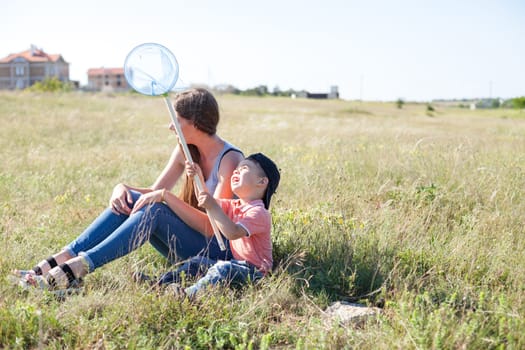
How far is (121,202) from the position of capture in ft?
13.0

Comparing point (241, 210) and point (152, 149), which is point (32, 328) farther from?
point (152, 149)

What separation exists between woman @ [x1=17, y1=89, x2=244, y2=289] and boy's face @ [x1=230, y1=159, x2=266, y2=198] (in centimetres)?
29

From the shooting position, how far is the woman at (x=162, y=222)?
3.67 meters

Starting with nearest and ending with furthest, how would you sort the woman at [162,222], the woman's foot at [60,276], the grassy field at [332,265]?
the grassy field at [332,265] → the woman's foot at [60,276] → the woman at [162,222]

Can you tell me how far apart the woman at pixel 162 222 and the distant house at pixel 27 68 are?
9923 cm


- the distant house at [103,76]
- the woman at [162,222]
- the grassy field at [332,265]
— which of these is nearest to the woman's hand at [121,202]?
the woman at [162,222]

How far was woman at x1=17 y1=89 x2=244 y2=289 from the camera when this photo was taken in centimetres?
367

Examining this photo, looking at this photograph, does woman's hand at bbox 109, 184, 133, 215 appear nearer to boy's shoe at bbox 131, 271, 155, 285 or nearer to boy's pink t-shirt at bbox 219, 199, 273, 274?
boy's shoe at bbox 131, 271, 155, 285

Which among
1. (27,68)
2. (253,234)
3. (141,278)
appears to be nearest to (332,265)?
(253,234)

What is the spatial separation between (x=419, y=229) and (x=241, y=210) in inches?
68.3

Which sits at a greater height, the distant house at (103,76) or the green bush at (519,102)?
the distant house at (103,76)

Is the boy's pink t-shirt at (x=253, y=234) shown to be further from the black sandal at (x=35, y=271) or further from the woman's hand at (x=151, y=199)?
the black sandal at (x=35, y=271)

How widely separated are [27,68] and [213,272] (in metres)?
105

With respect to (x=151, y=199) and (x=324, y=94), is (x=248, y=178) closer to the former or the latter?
(x=151, y=199)
